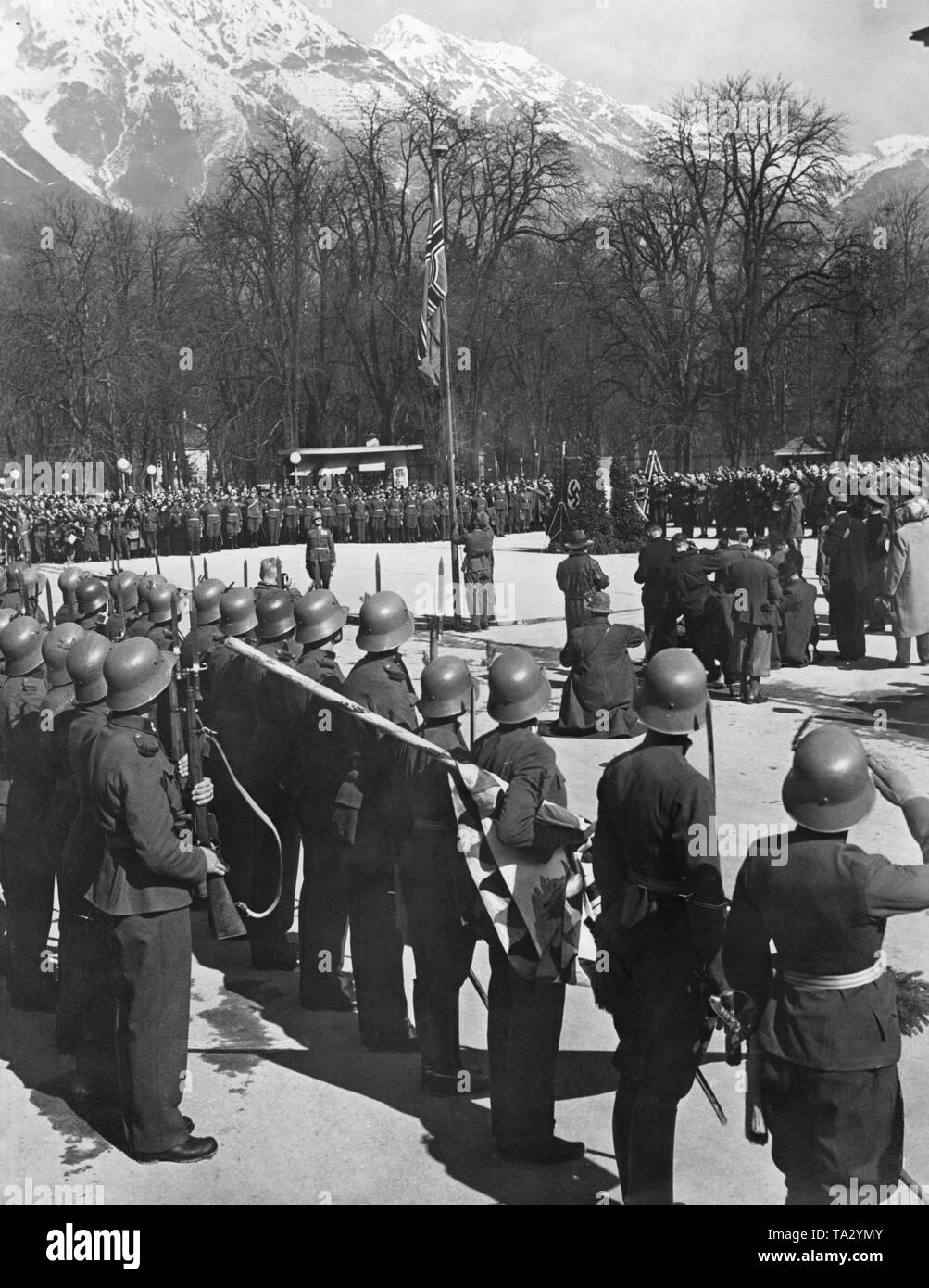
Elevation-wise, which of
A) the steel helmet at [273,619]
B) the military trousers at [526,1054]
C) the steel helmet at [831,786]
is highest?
the steel helmet at [273,619]

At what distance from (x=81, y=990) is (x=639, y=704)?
8.99 feet

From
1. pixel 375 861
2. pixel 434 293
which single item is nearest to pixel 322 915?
pixel 375 861

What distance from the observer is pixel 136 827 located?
16.2 feet

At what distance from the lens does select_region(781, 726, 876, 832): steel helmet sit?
12.6 ft

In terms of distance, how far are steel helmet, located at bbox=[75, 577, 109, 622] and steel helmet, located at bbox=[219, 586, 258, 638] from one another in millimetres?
2145

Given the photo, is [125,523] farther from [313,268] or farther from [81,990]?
[81,990]

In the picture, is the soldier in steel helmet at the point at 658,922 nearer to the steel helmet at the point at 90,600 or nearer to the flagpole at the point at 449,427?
the steel helmet at the point at 90,600

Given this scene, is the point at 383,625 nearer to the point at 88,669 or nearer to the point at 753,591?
the point at 88,669

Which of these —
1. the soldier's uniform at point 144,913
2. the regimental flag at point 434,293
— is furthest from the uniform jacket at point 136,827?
the regimental flag at point 434,293

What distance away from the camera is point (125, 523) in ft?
114

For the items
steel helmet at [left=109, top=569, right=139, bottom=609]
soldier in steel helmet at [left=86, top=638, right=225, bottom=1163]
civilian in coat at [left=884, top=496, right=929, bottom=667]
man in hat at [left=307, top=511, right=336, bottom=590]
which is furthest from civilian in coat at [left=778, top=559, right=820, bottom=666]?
soldier in steel helmet at [left=86, top=638, right=225, bottom=1163]

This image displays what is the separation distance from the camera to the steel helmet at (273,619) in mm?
7770

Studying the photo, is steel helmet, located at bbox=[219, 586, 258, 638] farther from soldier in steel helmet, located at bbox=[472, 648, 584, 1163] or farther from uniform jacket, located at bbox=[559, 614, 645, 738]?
uniform jacket, located at bbox=[559, 614, 645, 738]
